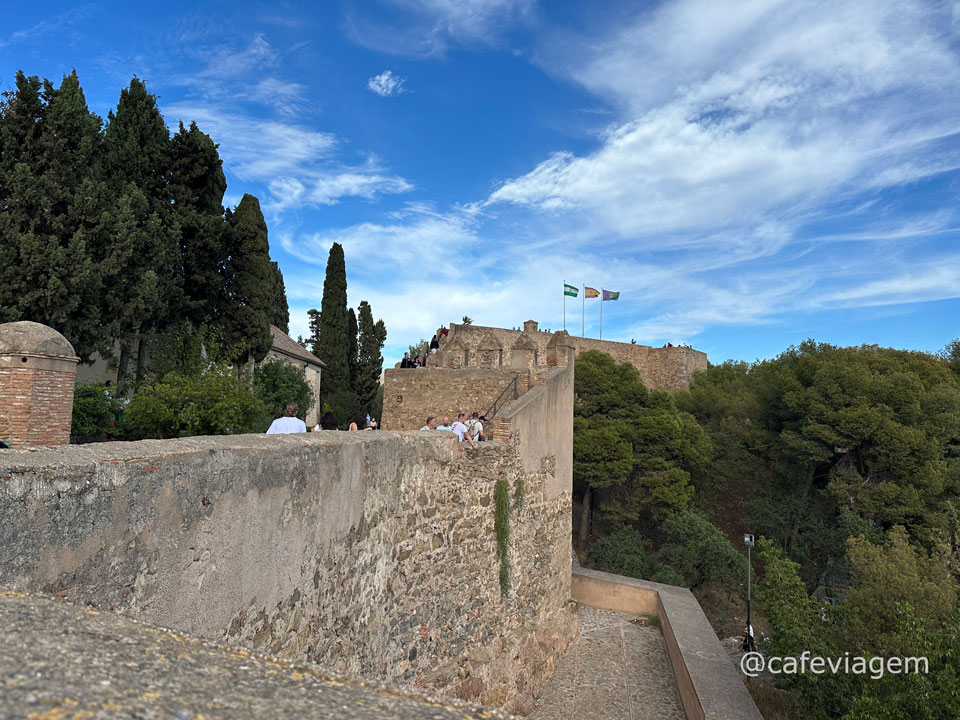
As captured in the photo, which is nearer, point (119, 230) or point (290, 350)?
point (119, 230)

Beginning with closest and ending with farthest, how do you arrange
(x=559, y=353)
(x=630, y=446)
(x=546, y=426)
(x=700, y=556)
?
(x=546, y=426), (x=559, y=353), (x=700, y=556), (x=630, y=446)

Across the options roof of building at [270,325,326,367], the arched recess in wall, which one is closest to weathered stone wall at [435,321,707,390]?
the arched recess in wall

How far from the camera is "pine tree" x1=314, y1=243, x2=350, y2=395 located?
27.6 m

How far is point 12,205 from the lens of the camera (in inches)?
456

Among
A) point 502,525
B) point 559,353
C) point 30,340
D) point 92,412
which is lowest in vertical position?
point 502,525

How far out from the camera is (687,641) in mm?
9812

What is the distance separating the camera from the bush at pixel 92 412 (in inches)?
407

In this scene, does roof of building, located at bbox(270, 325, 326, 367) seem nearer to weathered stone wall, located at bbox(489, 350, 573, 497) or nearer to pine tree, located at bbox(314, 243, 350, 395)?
pine tree, located at bbox(314, 243, 350, 395)

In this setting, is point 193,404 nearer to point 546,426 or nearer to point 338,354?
point 546,426

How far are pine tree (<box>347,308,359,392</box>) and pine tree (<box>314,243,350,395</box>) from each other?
0.73 m

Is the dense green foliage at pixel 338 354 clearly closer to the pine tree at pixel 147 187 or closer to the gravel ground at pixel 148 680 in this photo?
the pine tree at pixel 147 187

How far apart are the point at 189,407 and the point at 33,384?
155 inches

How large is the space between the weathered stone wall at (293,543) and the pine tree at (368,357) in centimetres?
2255

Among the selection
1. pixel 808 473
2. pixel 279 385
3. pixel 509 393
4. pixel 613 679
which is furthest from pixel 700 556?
pixel 279 385
